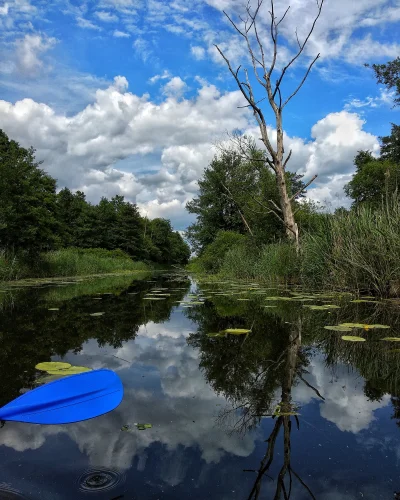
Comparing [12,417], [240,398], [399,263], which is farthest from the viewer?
[399,263]

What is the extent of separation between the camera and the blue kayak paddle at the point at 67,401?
1383mm

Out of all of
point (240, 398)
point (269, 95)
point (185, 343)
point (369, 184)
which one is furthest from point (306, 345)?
point (369, 184)

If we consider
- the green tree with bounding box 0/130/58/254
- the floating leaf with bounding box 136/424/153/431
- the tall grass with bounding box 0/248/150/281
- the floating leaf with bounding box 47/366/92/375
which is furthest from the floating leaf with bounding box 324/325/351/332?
the green tree with bounding box 0/130/58/254

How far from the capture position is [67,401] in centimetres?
151

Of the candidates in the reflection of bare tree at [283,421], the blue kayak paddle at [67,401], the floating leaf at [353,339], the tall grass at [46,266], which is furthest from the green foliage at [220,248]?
the blue kayak paddle at [67,401]

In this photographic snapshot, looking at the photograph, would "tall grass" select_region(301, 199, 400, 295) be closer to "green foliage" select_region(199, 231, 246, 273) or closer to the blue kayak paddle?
the blue kayak paddle

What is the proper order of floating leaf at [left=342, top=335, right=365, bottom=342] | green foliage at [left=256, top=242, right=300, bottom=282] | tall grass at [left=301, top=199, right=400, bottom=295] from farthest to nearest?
1. green foliage at [left=256, top=242, right=300, bottom=282]
2. tall grass at [left=301, top=199, right=400, bottom=295]
3. floating leaf at [left=342, top=335, right=365, bottom=342]

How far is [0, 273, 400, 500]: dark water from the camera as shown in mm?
983

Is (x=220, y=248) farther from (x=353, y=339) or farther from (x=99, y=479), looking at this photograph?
(x=99, y=479)

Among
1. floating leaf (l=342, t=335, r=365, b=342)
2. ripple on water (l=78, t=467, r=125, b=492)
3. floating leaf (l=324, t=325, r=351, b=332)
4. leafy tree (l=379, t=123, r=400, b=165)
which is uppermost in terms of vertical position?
leafy tree (l=379, t=123, r=400, b=165)

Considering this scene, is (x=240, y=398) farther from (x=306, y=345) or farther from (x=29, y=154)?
(x=29, y=154)

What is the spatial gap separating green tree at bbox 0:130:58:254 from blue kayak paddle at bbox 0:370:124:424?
1274 centimetres

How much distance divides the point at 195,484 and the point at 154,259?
62800 millimetres

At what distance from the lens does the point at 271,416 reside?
4.58 ft
